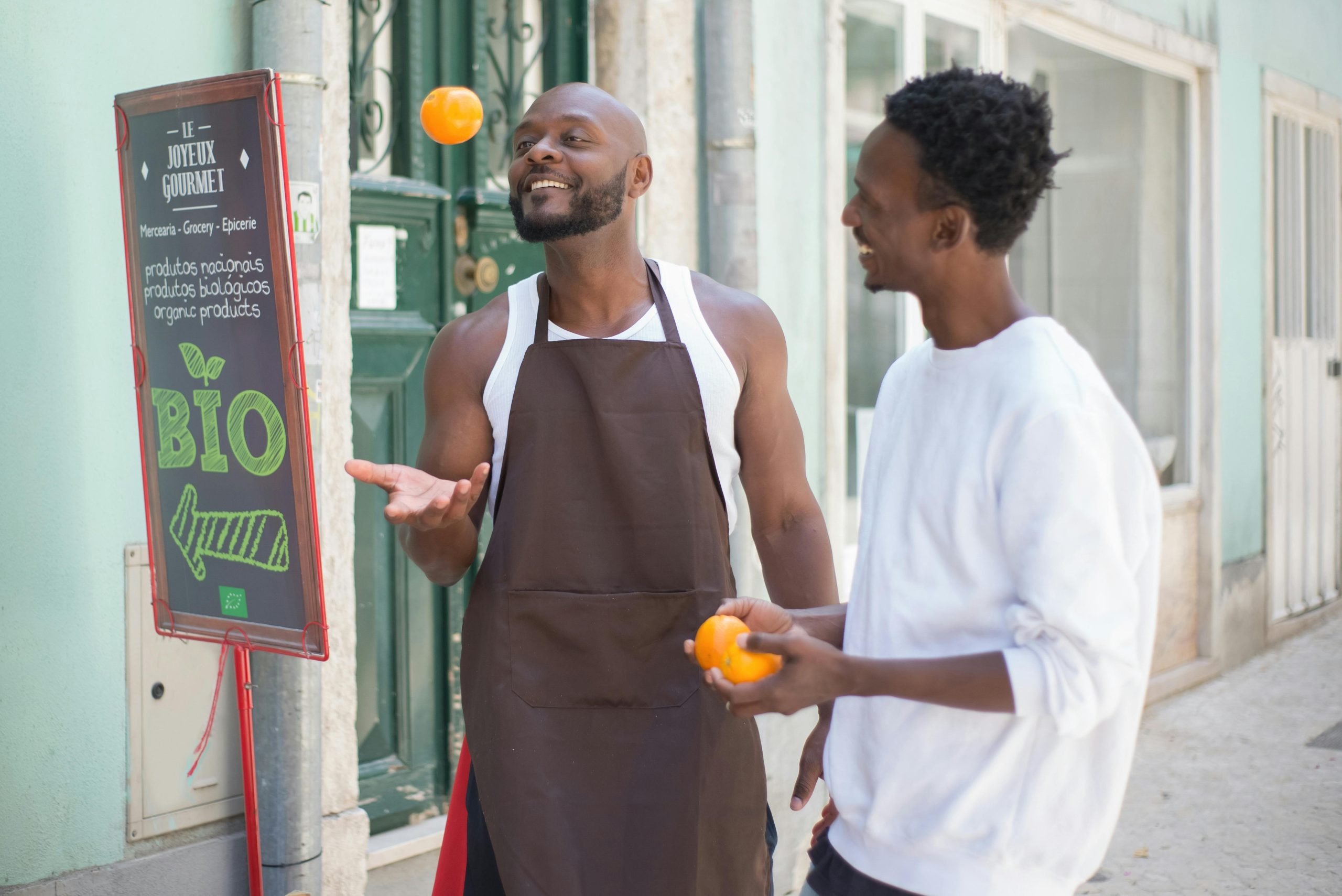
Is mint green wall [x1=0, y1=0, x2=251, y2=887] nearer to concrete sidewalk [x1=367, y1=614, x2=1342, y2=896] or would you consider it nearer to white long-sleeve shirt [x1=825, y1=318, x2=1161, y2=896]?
concrete sidewalk [x1=367, y1=614, x2=1342, y2=896]

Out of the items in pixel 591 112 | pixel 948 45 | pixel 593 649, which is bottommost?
pixel 593 649

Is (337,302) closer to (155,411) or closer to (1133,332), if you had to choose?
(155,411)

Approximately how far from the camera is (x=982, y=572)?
158cm

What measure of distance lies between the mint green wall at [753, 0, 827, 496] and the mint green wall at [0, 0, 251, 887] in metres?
2.06

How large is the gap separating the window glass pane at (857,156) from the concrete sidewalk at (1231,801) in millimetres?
1654

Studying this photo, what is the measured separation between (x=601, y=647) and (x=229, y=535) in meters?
0.89

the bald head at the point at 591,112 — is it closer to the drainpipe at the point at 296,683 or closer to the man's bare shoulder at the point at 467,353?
the man's bare shoulder at the point at 467,353

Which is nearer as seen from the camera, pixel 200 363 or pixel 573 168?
pixel 573 168

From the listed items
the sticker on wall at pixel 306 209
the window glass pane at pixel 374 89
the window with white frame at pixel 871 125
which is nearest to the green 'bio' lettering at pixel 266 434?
the sticker on wall at pixel 306 209

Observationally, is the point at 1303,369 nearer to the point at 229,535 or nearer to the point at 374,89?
the point at 374,89

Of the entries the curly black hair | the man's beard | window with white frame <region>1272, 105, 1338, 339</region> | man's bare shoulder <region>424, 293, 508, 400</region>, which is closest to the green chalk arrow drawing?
man's bare shoulder <region>424, 293, 508, 400</region>

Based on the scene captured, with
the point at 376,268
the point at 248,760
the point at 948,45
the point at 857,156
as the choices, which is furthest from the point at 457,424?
the point at 948,45

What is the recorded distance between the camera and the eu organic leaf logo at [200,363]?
2770 millimetres

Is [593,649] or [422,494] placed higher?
[422,494]
